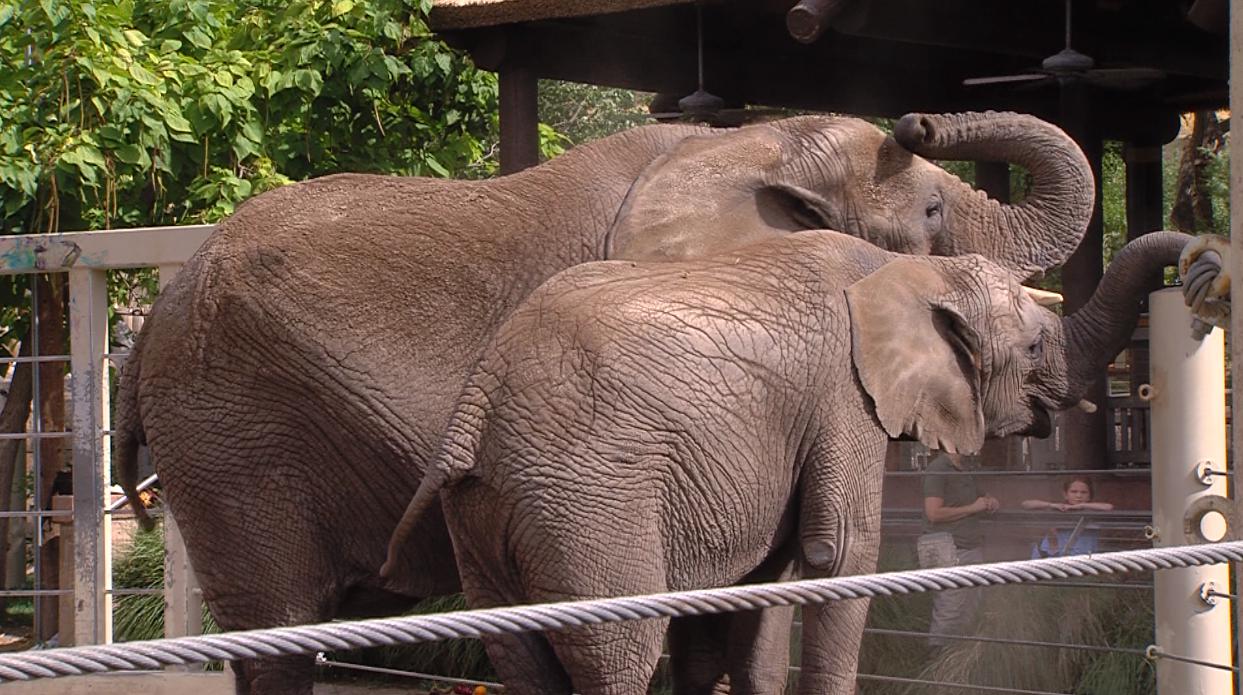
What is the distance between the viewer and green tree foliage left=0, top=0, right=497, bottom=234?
31.4ft

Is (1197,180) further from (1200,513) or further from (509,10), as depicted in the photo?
(1200,513)

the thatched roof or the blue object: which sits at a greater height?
the thatched roof

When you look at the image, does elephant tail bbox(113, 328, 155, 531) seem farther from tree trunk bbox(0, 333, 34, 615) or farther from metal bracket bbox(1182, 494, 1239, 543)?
tree trunk bbox(0, 333, 34, 615)

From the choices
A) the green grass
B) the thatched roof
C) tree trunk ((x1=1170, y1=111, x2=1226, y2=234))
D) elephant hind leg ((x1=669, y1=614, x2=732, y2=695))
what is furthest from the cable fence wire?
tree trunk ((x1=1170, y1=111, x2=1226, y2=234))

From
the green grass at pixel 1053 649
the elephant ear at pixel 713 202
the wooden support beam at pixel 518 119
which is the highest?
the wooden support beam at pixel 518 119

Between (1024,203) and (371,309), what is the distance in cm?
212

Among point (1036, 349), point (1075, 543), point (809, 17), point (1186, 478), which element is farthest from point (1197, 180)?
point (1186, 478)

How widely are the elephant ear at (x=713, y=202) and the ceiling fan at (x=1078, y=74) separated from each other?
2.67 m

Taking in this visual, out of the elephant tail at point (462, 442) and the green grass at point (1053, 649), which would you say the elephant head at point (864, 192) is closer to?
the elephant tail at point (462, 442)

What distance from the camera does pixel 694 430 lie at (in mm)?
4762

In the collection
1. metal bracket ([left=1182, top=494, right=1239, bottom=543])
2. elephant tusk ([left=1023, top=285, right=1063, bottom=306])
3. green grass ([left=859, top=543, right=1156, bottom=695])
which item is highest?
elephant tusk ([left=1023, top=285, right=1063, bottom=306])

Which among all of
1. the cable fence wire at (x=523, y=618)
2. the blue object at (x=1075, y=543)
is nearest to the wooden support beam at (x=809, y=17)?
the blue object at (x=1075, y=543)

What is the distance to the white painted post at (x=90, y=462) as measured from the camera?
7.59 metres

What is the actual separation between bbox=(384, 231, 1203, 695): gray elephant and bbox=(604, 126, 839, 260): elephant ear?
35 centimetres
